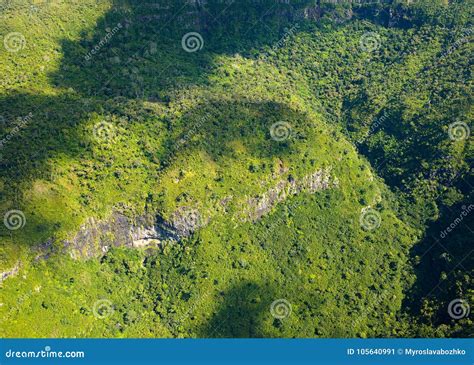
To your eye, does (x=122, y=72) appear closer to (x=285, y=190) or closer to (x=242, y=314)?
(x=285, y=190)

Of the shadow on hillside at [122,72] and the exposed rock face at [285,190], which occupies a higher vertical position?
the shadow on hillside at [122,72]

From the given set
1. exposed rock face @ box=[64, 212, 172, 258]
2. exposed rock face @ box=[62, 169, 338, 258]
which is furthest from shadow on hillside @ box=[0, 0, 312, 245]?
exposed rock face @ box=[62, 169, 338, 258]

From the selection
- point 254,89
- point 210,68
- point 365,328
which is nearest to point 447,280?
point 365,328

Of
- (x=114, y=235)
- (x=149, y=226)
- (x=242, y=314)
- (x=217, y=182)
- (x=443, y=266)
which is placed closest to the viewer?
(x=242, y=314)

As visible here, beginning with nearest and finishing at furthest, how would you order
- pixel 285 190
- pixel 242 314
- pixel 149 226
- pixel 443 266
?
pixel 242 314 < pixel 149 226 < pixel 443 266 < pixel 285 190

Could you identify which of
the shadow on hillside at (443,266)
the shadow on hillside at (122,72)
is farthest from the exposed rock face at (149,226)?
the shadow on hillside at (443,266)

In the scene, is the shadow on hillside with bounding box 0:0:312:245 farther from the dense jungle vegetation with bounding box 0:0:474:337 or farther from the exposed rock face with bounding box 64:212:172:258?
the exposed rock face with bounding box 64:212:172:258

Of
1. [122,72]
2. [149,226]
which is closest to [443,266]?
[149,226]

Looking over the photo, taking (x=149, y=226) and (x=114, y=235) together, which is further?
(x=149, y=226)

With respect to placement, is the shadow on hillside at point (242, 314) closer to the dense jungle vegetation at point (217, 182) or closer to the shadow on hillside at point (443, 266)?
the dense jungle vegetation at point (217, 182)
